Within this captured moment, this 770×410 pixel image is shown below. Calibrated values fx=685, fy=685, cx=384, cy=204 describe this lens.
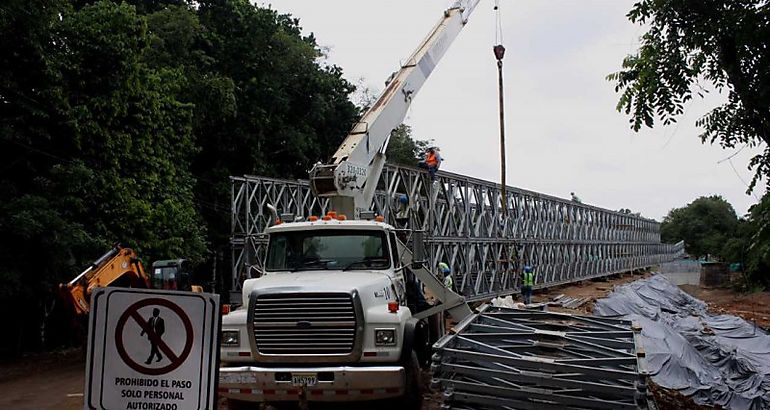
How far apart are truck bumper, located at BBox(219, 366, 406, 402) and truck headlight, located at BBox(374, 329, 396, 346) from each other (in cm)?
29

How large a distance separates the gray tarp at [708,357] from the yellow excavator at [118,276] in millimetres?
8298

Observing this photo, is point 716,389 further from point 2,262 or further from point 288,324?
point 2,262

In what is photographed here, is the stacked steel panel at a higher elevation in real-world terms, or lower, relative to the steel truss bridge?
lower

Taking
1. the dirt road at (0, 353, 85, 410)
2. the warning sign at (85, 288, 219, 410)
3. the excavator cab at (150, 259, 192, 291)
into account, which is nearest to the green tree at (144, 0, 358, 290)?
the dirt road at (0, 353, 85, 410)

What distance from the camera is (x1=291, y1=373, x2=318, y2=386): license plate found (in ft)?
24.5

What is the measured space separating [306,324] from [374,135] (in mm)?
4900

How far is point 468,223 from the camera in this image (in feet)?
72.9

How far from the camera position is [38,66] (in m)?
14.8

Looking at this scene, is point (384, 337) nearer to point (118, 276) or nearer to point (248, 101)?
point (118, 276)

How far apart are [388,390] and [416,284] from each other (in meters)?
3.28

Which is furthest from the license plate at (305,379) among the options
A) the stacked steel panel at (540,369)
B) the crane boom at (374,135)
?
the crane boom at (374,135)

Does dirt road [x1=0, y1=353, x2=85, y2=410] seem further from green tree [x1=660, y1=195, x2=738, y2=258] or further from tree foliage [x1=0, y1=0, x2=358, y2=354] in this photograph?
green tree [x1=660, y1=195, x2=738, y2=258]

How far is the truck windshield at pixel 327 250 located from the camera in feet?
29.6

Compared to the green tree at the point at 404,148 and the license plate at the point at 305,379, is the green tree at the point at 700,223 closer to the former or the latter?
the green tree at the point at 404,148
